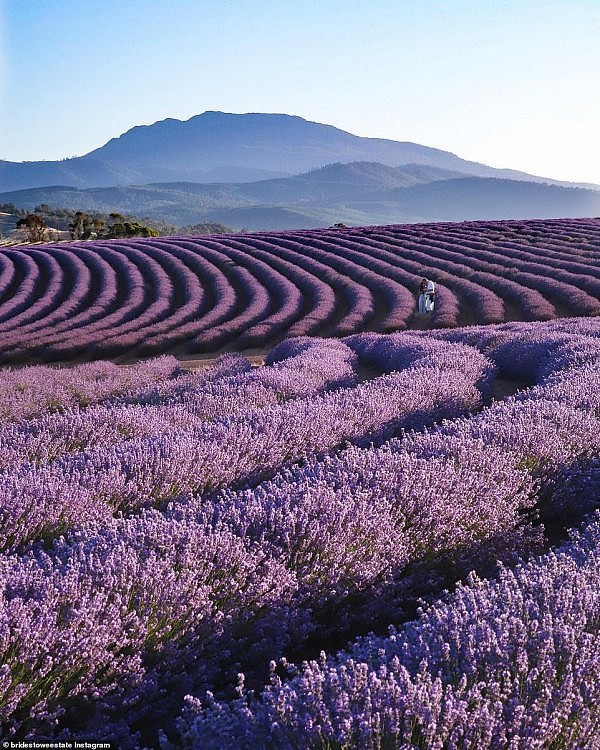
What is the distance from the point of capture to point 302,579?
8.76ft

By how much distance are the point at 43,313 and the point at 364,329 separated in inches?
357

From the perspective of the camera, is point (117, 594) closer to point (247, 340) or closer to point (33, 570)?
point (33, 570)

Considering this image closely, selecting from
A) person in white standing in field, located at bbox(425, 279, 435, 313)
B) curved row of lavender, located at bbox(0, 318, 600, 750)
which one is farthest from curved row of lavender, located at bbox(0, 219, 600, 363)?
curved row of lavender, located at bbox(0, 318, 600, 750)

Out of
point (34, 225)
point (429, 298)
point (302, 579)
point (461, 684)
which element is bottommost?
point (302, 579)

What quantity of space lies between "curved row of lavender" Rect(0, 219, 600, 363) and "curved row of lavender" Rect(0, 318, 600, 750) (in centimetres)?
1034

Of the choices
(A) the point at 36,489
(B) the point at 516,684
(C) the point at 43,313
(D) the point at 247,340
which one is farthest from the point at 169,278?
(B) the point at 516,684

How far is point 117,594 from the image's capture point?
7.45ft

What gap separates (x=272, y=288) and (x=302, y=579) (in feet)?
62.3

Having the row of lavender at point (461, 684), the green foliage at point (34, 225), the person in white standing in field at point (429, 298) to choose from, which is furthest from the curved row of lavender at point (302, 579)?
the green foliage at point (34, 225)

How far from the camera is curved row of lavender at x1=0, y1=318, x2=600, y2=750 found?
5.96ft

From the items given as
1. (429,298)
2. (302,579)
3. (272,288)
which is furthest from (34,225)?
(302,579)

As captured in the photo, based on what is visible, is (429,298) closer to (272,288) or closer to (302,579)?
(272,288)

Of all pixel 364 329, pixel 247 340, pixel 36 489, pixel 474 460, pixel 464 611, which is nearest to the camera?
pixel 464 611

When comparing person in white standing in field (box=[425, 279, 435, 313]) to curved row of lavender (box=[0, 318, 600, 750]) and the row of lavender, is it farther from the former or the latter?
the row of lavender
